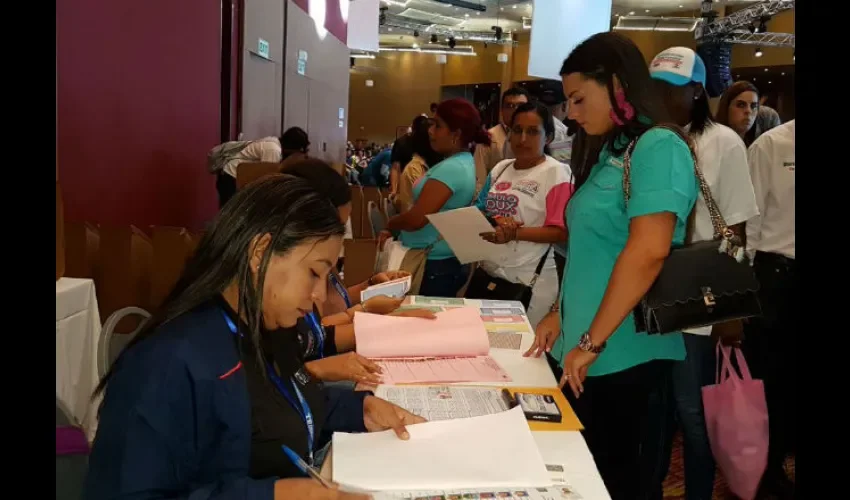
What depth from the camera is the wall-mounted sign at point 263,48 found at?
18.3ft

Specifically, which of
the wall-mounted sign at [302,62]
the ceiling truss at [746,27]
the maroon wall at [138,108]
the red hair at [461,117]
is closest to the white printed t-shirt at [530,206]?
the red hair at [461,117]

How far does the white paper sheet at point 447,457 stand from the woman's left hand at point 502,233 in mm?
1220

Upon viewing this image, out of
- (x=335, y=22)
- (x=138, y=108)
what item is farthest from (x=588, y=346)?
(x=335, y=22)

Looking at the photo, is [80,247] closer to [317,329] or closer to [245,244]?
[317,329]

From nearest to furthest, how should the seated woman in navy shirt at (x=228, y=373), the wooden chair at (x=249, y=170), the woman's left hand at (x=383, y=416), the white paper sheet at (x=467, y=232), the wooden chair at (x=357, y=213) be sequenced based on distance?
the seated woman in navy shirt at (x=228, y=373), the woman's left hand at (x=383, y=416), the white paper sheet at (x=467, y=232), the wooden chair at (x=249, y=170), the wooden chair at (x=357, y=213)

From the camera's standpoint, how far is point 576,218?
1634mm

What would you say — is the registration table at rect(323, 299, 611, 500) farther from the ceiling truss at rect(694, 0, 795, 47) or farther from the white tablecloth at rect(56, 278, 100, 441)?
the ceiling truss at rect(694, 0, 795, 47)

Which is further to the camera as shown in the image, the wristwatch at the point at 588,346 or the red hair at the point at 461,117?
the red hair at the point at 461,117

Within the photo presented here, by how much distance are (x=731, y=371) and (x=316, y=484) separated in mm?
1469

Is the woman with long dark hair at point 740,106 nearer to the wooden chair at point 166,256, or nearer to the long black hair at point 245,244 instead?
the wooden chair at point 166,256

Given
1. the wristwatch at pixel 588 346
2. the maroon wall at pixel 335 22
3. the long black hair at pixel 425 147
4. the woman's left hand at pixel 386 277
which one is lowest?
the woman's left hand at pixel 386 277

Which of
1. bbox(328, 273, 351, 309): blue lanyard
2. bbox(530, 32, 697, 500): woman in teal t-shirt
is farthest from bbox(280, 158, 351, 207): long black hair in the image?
bbox(530, 32, 697, 500): woman in teal t-shirt

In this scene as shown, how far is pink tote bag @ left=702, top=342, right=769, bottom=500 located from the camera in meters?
1.95
